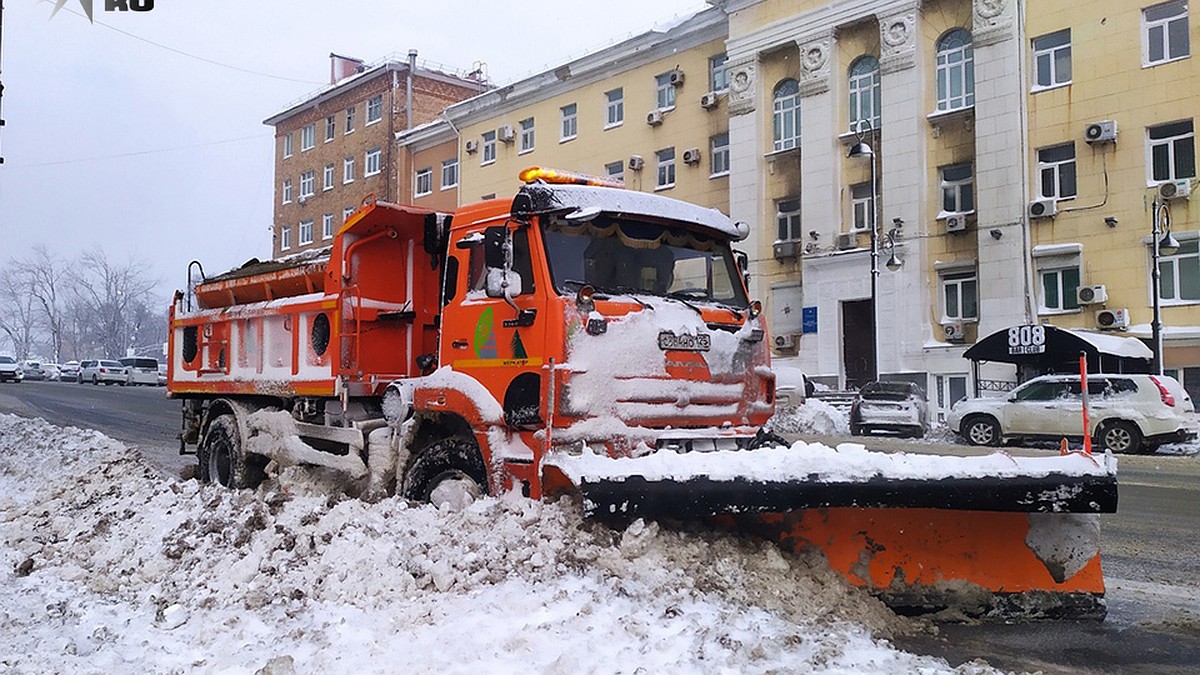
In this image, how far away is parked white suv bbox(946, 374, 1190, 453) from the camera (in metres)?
17.9

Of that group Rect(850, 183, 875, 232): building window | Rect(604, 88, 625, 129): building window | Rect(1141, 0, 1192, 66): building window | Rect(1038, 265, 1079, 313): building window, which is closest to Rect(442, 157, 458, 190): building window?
Rect(604, 88, 625, 129): building window

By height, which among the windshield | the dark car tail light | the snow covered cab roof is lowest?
the dark car tail light

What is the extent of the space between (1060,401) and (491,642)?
17.4m

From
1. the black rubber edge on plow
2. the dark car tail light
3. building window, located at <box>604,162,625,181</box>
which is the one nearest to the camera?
the black rubber edge on plow

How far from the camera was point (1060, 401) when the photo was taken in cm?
1888

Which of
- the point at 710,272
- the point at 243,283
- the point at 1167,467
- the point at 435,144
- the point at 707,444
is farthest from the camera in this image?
the point at 435,144

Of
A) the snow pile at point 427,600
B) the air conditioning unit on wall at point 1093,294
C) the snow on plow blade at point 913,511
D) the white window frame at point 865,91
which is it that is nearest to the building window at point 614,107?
the white window frame at point 865,91

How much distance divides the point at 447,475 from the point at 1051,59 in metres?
22.2

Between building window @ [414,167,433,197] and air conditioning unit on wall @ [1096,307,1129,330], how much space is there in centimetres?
2920

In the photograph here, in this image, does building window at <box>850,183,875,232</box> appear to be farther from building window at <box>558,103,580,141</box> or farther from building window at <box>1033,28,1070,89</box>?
building window at <box>558,103,580,141</box>

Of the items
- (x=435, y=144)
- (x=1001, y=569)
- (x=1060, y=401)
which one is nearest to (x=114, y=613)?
(x=1001, y=569)

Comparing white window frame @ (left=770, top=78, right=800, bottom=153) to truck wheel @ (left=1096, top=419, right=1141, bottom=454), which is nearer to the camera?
truck wheel @ (left=1096, top=419, right=1141, bottom=454)

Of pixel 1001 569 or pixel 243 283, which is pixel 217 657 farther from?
pixel 243 283

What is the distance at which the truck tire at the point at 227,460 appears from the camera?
9.17 meters
